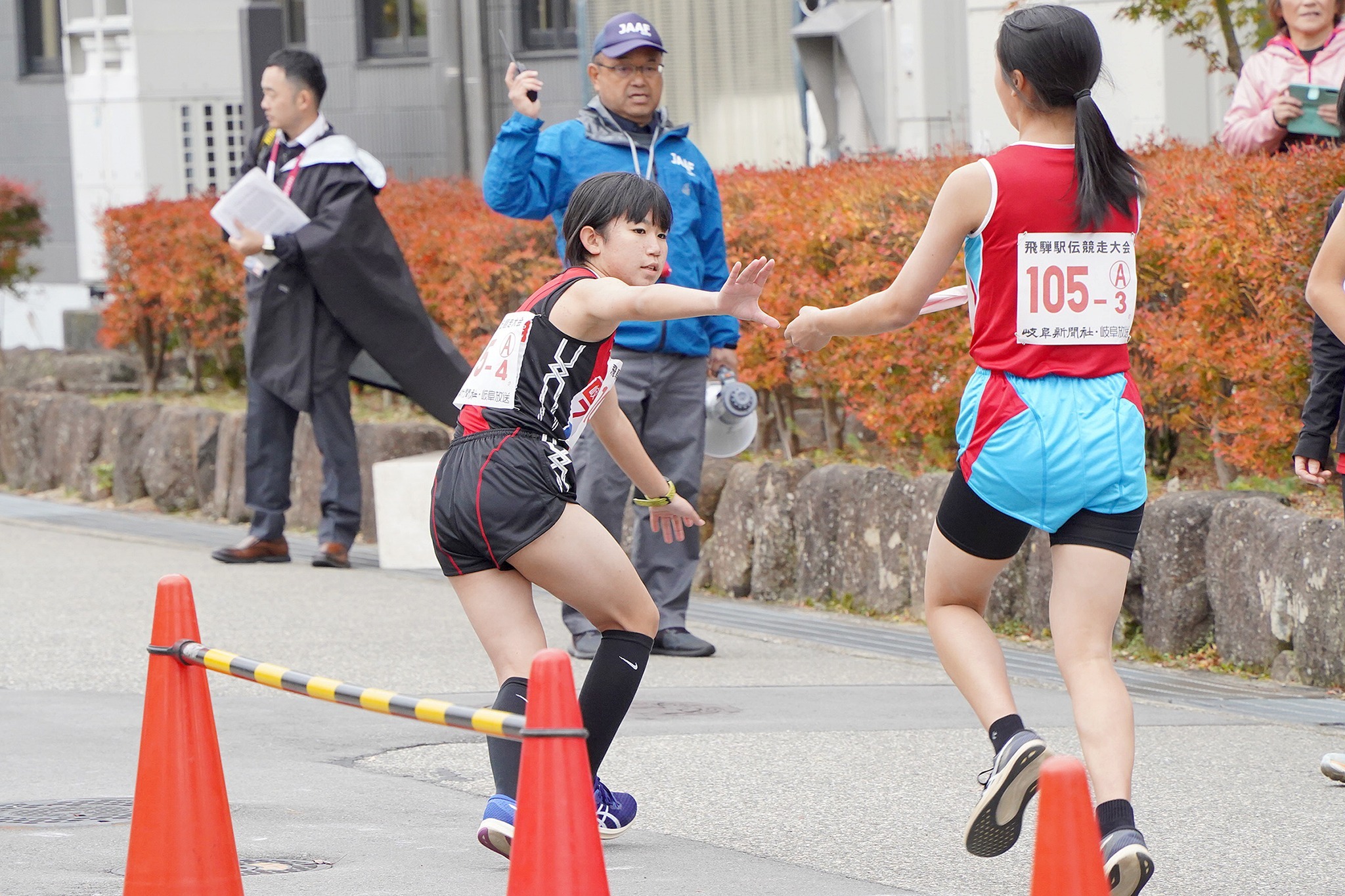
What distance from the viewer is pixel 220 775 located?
4285 millimetres

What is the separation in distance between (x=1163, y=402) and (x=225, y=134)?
14.0m

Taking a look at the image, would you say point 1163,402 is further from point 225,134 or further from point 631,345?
point 225,134

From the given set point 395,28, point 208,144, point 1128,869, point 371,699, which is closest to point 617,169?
point 371,699

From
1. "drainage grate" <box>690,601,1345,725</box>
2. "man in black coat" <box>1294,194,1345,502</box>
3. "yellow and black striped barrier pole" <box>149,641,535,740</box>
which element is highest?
"man in black coat" <box>1294,194,1345,502</box>

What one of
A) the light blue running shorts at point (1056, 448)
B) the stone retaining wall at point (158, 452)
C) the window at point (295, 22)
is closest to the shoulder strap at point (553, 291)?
the light blue running shorts at point (1056, 448)

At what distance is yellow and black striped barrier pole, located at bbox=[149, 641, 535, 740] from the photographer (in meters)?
3.40

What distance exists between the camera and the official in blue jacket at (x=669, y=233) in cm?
709

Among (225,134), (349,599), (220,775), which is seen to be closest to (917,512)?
(349,599)

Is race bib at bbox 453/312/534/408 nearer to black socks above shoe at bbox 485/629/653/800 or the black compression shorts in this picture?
black socks above shoe at bbox 485/629/653/800

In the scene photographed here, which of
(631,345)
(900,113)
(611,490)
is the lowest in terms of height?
(611,490)

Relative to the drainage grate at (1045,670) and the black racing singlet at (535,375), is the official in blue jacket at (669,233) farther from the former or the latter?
the black racing singlet at (535,375)

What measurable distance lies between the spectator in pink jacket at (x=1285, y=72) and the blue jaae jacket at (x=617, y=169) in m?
2.03

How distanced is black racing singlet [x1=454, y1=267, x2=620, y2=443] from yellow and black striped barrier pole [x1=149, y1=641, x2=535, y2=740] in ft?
2.67

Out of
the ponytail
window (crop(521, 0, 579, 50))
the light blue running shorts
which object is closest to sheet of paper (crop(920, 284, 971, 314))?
the light blue running shorts
